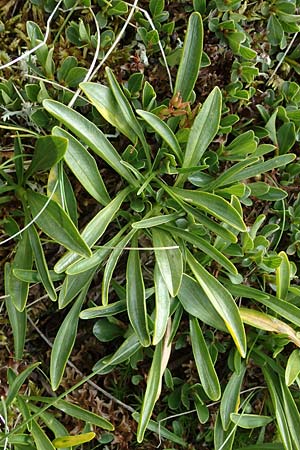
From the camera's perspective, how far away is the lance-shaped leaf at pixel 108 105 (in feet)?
3.86

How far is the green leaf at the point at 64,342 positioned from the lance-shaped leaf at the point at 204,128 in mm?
364

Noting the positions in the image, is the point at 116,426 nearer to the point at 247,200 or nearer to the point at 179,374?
the point at 179,374

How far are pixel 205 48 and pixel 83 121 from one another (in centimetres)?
38

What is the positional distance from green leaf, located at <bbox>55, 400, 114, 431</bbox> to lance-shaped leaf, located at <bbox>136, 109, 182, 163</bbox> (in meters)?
0.57

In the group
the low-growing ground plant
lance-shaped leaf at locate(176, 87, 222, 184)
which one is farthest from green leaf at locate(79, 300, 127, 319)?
lance-shaped leaf at locate(176, 87, 222, 184)

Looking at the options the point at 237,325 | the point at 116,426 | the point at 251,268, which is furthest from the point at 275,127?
Result: the point at 116,426

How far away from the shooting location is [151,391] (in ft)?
4.17

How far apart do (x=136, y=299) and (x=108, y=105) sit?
1.30 feet

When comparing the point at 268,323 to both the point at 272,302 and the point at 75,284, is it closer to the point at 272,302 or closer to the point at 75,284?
the point at 272,302

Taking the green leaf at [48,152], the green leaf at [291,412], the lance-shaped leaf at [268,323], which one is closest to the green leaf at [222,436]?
the green leaf at [291,412]

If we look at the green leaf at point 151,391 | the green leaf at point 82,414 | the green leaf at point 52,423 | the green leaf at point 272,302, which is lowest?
the green leaf at point 52,423

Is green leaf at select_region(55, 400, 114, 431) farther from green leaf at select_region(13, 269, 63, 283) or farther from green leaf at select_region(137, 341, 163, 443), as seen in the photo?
green leaf at select_region(13, 269, 63, 283)

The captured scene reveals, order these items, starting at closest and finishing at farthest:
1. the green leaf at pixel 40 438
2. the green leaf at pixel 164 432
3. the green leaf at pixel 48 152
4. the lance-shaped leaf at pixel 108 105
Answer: the green leaf at pixel 48 152 < the lance-shaped leaf at pixel 108 105 < the green leaf at pixel 40 438 < the green leaf at pixel 164 432

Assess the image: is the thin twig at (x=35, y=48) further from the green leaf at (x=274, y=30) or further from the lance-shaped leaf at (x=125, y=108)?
the green leaf at (x=274, y=30)
